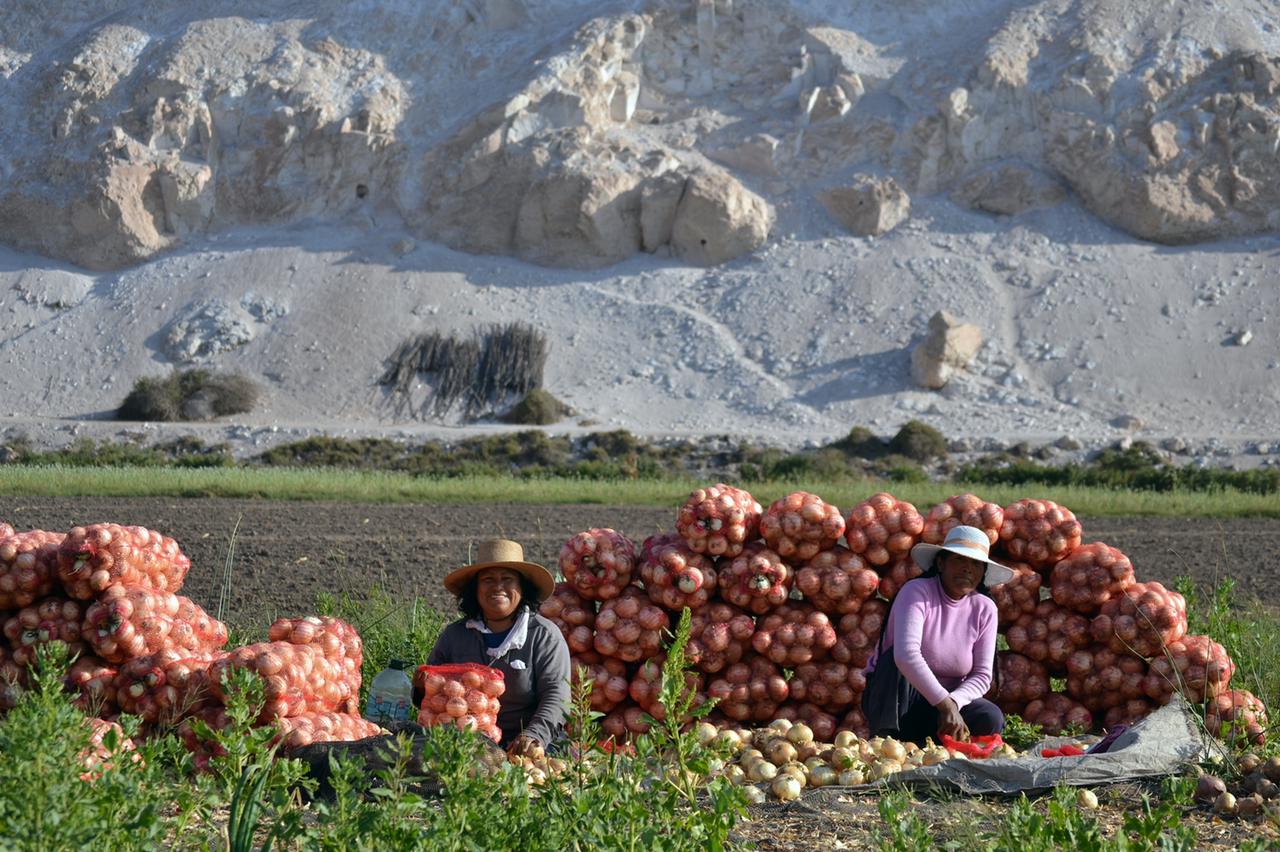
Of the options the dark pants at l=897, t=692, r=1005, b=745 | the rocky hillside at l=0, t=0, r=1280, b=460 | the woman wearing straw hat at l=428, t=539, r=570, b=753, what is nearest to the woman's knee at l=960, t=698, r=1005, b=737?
the dark pants at l=897, t=692, r=1005, b=745

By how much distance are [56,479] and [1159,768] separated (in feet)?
66.2

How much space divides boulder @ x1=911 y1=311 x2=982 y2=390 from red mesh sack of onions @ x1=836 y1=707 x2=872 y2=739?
3181cm

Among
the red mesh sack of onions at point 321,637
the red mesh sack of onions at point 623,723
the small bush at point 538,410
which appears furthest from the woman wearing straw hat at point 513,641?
the small bush at point 538,410

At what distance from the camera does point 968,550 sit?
578 cm

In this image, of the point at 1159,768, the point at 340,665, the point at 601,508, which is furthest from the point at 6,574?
the point at 601,508

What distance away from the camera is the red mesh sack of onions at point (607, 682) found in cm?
616

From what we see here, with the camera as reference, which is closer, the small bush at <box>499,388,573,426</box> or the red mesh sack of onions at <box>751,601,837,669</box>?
the red mesh sack of onions at <box>751,601,837,669</box>

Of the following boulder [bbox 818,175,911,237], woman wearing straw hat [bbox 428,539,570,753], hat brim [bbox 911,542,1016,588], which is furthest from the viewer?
boulder [bbox 818,175,911,237]

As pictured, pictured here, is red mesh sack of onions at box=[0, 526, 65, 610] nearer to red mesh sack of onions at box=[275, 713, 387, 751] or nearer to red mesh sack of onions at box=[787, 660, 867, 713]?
red mesh sack of onions at box=[275, 713, 387, 751]

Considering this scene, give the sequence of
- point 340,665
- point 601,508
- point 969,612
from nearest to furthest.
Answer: point 340,665 → point 969,612 → point 601,508

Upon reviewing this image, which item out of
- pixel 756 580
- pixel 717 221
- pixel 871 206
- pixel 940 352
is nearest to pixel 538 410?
pixel 717 221

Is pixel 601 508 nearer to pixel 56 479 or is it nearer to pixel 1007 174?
pixel 56 479

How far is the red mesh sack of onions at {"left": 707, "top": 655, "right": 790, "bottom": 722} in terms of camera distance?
6.14 meters

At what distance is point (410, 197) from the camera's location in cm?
4541
